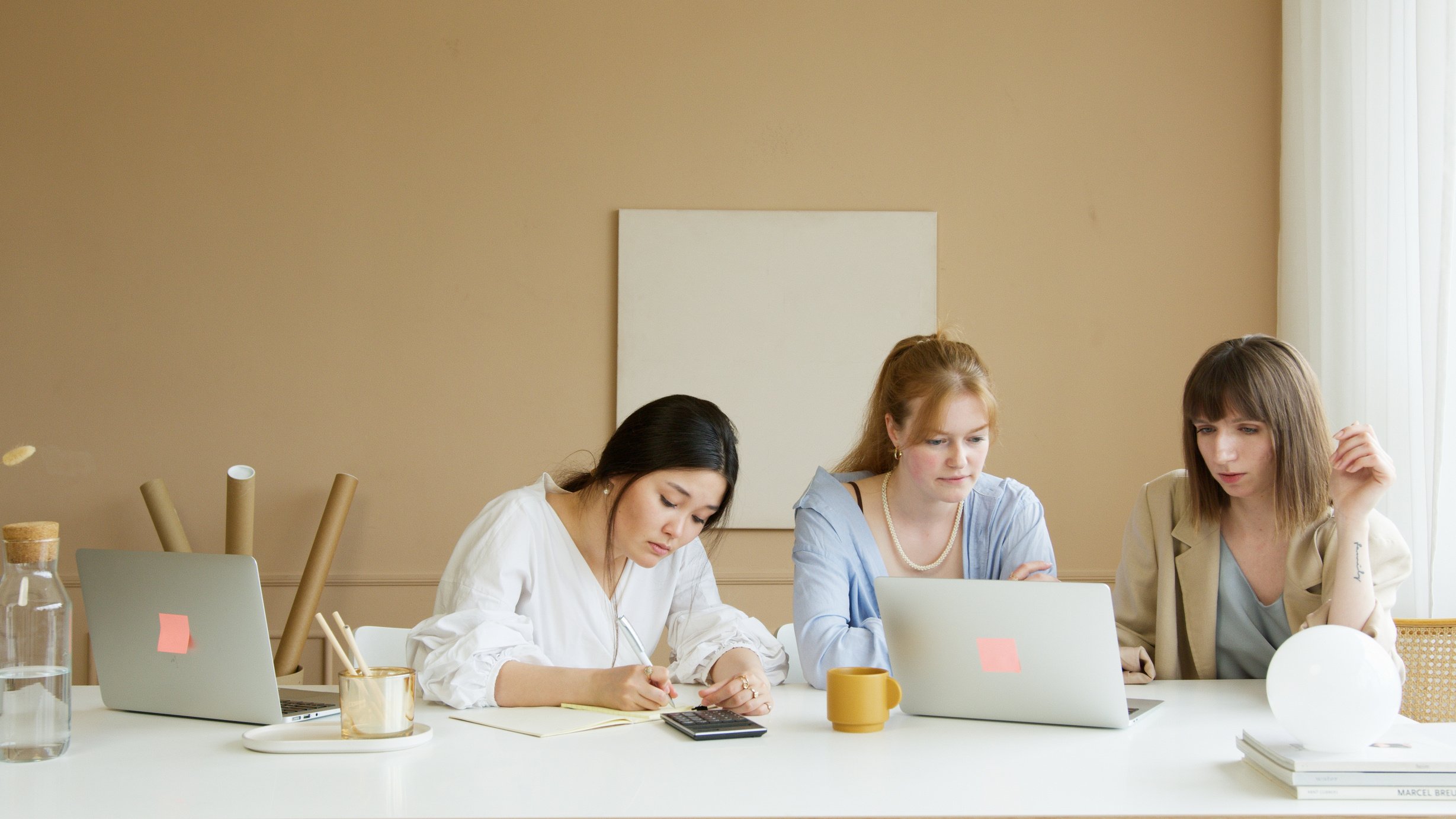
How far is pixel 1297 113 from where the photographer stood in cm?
307

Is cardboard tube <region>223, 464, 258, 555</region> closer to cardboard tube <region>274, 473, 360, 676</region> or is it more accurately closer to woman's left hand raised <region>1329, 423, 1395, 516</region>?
cardboard tube <region>274, 473, 360, 676</region>

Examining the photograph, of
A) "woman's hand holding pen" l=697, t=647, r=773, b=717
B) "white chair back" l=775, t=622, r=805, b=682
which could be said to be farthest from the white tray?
"white chair back" l=775, t=622, r=805, b=682

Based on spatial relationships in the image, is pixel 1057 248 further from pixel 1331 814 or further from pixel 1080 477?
pixel 1331 814

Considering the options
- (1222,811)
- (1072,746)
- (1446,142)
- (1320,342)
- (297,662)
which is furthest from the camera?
(297,662)

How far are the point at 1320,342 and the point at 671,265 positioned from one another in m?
1.85

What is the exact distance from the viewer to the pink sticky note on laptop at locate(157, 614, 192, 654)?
1379mm

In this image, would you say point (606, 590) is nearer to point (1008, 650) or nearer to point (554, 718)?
point (554, 718)

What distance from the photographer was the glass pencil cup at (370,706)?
50.0 inches

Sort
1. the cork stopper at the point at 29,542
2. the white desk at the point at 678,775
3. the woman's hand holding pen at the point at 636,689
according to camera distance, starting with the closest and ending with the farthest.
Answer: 1. the white desk at the point at 678,775
2. the cork stopper at the point at 29,542
3. the woman's hand holding pen at the point at 636,689

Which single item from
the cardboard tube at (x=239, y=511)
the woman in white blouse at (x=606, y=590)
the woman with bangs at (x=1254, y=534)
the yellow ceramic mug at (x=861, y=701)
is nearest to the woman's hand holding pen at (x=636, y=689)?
the woman in white blouse at (x=606, y=590)

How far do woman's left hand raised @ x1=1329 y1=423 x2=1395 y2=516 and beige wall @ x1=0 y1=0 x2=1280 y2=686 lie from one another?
145 centimetres

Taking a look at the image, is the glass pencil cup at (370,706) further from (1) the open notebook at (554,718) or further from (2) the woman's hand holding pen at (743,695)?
(2) the woman's hand holding pen at (743,695)

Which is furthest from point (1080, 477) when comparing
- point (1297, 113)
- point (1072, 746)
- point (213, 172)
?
point (213, 172)

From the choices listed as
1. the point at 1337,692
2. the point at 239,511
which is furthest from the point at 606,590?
the point at 239,511
